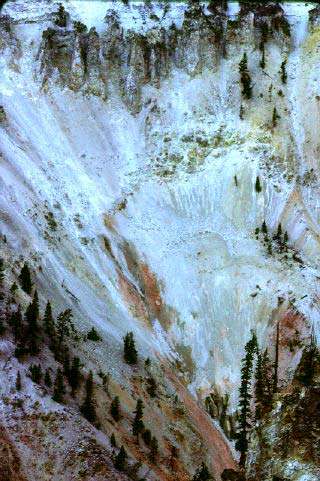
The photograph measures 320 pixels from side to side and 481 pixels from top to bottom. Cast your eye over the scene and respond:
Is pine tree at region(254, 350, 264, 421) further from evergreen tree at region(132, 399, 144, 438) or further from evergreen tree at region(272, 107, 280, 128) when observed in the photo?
evergreen tree at region(272, 107, 280, 128)

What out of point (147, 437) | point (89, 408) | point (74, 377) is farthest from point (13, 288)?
point (147, 437)

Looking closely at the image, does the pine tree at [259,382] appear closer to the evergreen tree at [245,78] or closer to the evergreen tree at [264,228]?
the evergreen tree at [264,228]

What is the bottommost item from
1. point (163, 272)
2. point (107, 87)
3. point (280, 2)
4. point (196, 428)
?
point (196, 428)

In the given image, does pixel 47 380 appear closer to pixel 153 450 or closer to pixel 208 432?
pixel 153 450

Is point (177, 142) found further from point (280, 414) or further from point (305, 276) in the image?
point (280, 414)

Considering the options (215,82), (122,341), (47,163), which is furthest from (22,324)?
(215,82)

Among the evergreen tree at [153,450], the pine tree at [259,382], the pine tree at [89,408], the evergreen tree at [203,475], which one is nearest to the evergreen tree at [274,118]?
the pine tree at [259,382]
